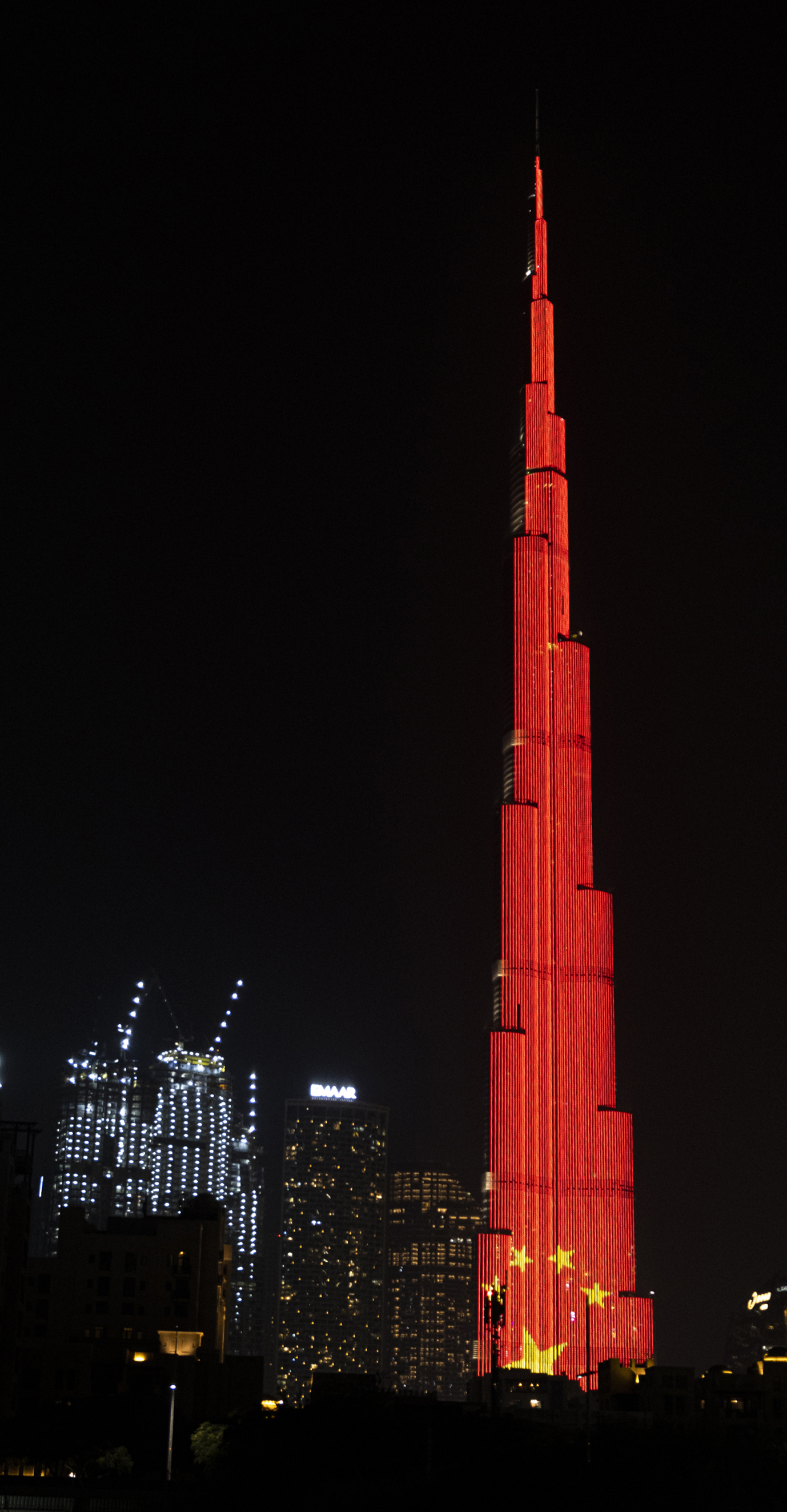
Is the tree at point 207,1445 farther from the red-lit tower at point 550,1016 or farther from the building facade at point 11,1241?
the red-lit tower at point 550,1016

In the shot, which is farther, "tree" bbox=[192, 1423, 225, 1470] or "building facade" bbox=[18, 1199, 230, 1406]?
"building facade" bbox=[18, 1199, 230, 1406]

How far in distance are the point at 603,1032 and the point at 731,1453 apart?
310 feet

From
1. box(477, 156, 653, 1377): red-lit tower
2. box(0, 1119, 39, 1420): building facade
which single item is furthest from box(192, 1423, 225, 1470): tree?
box(477, 156, 653, 1377): red-lit tower

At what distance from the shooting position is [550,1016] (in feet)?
591

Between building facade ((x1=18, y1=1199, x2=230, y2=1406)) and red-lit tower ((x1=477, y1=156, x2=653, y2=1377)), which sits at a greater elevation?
red-lit tower ((x1=477, y1=156, x2=653, y2=1377))

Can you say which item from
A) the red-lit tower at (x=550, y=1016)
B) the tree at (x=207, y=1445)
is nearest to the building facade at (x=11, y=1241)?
the tree at (x=207, y=1445)

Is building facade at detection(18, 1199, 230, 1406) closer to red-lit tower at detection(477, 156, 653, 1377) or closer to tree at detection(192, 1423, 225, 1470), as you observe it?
red-lit tower at detection(477, 156, 653, 1377)

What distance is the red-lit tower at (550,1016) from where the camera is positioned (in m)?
172

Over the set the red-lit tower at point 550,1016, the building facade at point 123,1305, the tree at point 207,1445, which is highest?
the red-lit tower at point 550,1016

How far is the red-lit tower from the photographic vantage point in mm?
171750

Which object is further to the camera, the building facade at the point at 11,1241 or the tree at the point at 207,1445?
the building facade at the point at 11,1241

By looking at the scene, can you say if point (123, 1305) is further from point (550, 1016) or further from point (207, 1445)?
point (550, 1016)

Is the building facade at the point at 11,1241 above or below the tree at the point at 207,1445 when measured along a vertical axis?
above

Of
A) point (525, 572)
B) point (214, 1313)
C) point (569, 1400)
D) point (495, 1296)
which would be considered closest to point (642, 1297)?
point (569, 1400)
